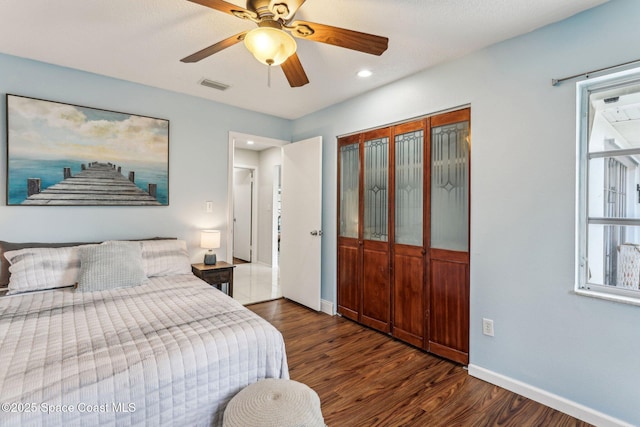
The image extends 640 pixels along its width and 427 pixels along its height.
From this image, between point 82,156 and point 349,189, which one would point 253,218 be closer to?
point 349,189

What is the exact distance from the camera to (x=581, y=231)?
6.32 ft

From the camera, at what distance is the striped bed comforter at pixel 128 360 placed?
45.5 inches

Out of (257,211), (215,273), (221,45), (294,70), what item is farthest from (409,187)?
(257,211)

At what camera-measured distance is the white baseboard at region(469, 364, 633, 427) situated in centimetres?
178

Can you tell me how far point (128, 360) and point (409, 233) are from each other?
239 centimetres

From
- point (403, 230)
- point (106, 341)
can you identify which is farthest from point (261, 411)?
point (403, 230)

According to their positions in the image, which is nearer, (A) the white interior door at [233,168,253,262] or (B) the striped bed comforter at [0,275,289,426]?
(B) the striped bed comforter at [0,275,289,426]

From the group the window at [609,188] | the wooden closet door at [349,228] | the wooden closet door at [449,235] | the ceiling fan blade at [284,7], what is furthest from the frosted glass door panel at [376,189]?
the ceiling fan blade at [284,7]

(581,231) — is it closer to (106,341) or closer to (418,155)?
(418,155)

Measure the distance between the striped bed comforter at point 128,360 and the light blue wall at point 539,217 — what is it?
1.70 meters

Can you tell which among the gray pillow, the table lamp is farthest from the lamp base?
the gray pillow

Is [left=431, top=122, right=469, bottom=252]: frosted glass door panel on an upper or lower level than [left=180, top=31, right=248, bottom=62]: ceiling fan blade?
lower

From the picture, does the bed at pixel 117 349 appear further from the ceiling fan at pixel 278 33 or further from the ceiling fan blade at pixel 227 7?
the ceiling fan blade at pixel 227 7

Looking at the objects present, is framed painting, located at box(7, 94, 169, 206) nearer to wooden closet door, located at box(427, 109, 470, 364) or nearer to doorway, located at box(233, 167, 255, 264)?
wooden closet door, located at box(427, 109, 470, 364)
